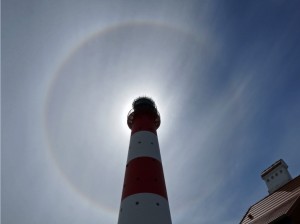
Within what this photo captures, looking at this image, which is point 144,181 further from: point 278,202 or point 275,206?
point 278,202

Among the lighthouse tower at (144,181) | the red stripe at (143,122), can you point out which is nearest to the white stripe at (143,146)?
the lighthouse tower at (144,181)

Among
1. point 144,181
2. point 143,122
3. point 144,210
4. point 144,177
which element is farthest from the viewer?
point 143,122

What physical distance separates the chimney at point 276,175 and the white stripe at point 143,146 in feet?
34.3

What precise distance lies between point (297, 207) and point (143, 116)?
1223 cm

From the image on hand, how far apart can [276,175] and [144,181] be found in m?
12.7

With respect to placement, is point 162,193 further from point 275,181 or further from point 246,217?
point 275,181

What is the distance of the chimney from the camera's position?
2161cm

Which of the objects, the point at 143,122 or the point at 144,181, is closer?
the point at 144,181

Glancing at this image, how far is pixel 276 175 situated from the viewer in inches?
874

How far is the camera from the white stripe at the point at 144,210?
13.9 meters

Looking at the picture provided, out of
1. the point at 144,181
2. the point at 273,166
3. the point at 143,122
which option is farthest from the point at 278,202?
the point at 143,122

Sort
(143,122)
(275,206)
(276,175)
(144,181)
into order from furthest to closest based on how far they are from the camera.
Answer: (276,175) < (143,122) < (275,206) < (144,181)

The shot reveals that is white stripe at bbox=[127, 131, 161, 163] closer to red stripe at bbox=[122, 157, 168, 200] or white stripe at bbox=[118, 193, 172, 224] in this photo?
red stripe at bbox=[122, 157, 168, 200]

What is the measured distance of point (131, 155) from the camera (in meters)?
18.2
